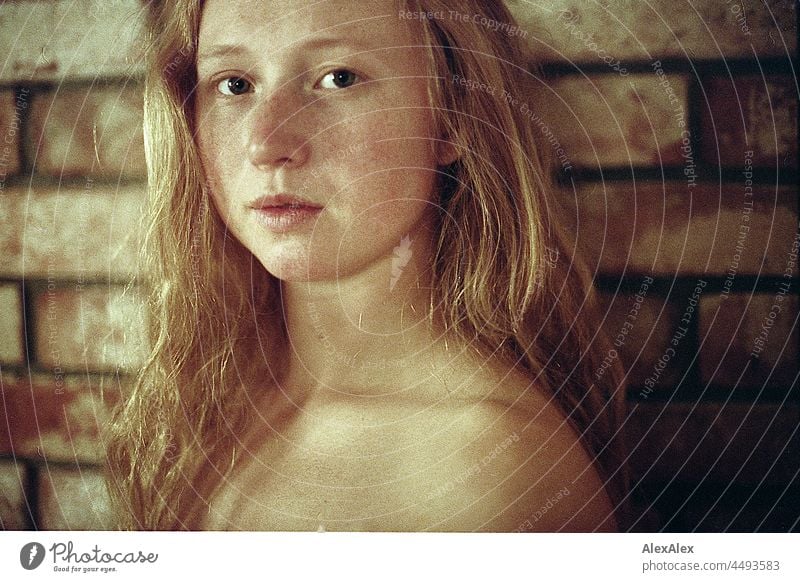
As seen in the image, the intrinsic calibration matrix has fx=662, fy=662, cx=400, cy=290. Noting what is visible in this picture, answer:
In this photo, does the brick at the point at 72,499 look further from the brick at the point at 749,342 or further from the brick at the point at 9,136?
the brick at the point at 749,342

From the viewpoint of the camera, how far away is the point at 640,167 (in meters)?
0.35

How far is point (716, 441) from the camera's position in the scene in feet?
1.21

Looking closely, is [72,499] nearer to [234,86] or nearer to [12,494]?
[12,494]

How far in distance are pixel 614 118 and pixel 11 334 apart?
0.36m

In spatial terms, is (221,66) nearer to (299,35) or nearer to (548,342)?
(299,35)

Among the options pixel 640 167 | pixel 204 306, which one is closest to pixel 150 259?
pixel 204 306

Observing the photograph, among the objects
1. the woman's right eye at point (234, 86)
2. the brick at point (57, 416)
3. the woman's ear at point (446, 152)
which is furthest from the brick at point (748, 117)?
the brick at point (57, 416)

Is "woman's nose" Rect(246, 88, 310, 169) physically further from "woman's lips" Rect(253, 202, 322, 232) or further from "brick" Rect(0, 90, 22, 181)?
"brick" Rect(0, 90, 22, 181)

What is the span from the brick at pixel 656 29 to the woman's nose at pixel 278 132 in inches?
5.0

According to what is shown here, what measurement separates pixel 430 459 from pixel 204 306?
0.15 meters

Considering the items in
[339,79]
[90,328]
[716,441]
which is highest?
[339,79]

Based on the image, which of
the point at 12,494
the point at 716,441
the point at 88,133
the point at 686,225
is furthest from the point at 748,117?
the point at 12,494

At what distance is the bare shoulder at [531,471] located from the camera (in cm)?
33

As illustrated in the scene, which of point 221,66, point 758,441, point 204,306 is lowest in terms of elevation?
point 758,441
